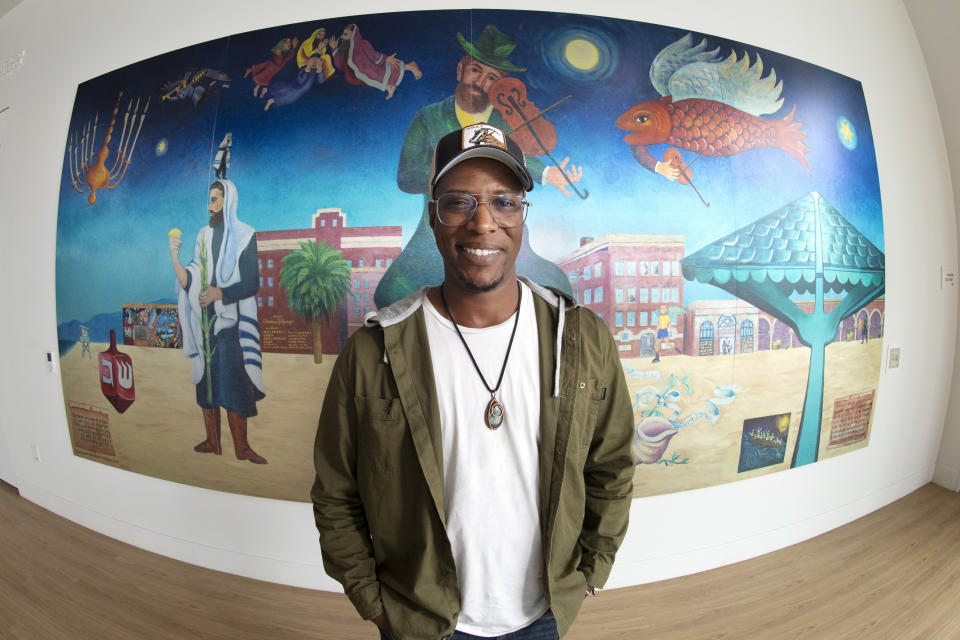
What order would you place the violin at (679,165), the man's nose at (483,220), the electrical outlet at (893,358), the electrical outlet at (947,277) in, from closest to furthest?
the man's nose at (483,220), the violin at (679,165), the electrical outlet at (893,358), the electrical outlet at (947,277)

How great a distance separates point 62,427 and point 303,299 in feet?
6.67

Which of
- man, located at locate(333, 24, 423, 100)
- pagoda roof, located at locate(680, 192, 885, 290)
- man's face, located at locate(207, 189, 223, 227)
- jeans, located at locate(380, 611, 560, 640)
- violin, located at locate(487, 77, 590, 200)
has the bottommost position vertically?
jeans, located at locate(380, 611, 560, 640)

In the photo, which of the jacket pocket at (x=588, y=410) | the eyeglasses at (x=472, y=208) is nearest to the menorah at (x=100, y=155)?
the eyeglasses at (x=472, y=208)

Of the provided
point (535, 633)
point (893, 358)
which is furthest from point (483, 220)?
point (893, 358)

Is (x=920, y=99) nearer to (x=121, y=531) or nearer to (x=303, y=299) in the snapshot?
(x=303, y=299)

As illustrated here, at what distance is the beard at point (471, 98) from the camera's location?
1.56 meters

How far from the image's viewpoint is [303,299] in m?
1.62

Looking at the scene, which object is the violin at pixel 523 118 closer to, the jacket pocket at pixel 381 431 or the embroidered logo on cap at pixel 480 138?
the embroidered logo on cap at pixel 480 138

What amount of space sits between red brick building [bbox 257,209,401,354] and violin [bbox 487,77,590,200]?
0.68 metres

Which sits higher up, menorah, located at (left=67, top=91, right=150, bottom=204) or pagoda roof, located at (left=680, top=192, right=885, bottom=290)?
menorah, located at (left=67, top=91, right=150, bottom=204)

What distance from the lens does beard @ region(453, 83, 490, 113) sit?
1.56 metres

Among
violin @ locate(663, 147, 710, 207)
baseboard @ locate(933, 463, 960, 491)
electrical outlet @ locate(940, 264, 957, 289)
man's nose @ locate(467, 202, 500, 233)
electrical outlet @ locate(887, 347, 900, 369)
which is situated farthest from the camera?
baseboard @ locate(933, 463, 960, 491)

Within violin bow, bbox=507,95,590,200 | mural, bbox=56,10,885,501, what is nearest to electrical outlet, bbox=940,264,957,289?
mural, bbox=56,10,885,501

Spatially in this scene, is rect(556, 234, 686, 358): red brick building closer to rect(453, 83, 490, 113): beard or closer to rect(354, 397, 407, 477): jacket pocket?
rect(453, 83, 490, 113): beard
